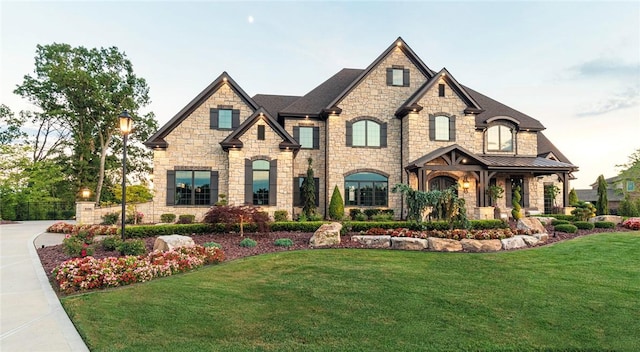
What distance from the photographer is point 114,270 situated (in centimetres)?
762

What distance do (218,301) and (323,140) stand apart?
16.0m

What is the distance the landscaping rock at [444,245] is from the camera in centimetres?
1127

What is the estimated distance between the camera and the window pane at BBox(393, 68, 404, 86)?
21.5 meters

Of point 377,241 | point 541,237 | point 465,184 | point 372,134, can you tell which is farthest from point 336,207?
point 541,237

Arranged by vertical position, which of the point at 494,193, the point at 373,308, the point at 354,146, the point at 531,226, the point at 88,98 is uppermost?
the point at 88,98

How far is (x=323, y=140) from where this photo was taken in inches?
849

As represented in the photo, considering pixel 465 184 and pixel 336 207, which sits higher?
pixel 465 184

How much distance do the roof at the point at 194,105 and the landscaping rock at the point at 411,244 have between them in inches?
475

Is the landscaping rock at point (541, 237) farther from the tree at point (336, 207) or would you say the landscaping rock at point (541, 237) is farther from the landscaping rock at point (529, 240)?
the tree at point (336, 207)

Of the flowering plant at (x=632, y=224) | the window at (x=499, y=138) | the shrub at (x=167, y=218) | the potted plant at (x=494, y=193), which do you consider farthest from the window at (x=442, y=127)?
the shrub at (x=167, y=218)

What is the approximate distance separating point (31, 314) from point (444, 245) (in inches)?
418

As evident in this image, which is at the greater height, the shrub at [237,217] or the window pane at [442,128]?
the window pane at [442,128]

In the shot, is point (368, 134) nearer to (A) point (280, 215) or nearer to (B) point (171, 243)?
(A) point (280, 215)

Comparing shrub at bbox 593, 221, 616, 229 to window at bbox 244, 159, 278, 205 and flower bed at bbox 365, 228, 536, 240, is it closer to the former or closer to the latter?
flower bed at bbox 365, 228, 536, 240
